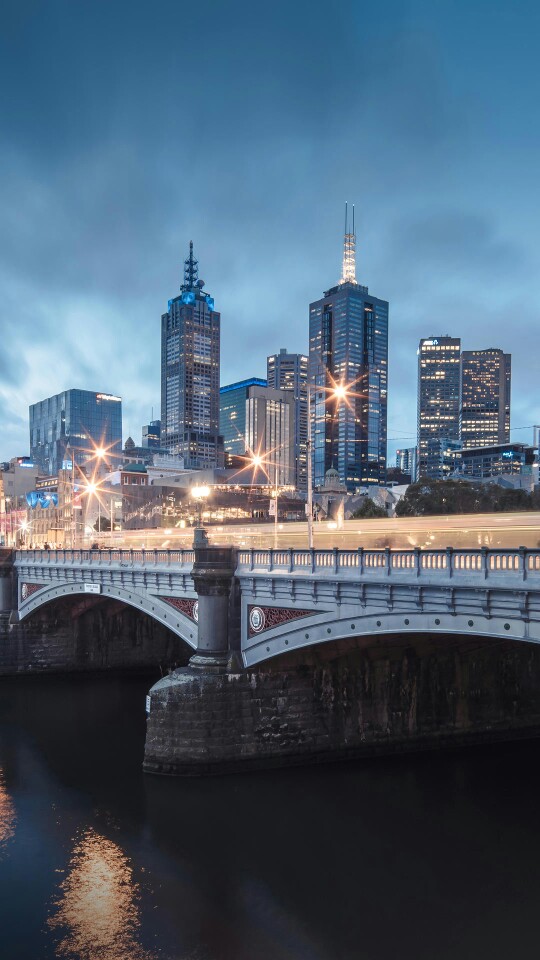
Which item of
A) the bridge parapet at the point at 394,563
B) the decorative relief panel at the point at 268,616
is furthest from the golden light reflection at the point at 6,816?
the bridge parapet at the point at 394,563

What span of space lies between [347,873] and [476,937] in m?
4.08

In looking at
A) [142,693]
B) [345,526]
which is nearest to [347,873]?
[345,526]

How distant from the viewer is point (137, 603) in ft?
118

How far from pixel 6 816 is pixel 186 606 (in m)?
10.0

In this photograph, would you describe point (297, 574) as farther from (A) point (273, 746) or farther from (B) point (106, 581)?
(B) point (106, 581)

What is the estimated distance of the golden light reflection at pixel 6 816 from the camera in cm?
2398

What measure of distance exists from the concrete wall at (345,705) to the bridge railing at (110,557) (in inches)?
237

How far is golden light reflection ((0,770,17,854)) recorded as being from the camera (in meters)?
24.0

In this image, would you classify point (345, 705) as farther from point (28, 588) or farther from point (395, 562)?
point (28, 588)

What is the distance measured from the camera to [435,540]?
28625 millimetres

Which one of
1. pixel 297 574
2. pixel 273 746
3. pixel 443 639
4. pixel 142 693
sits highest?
pixel 297 574

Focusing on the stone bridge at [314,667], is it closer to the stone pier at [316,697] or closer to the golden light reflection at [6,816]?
the stone pier at [316,697]

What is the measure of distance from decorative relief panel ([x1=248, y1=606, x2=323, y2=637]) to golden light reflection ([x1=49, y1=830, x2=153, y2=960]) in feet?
27.2

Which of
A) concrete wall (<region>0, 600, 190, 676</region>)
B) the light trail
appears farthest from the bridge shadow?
the light trail
